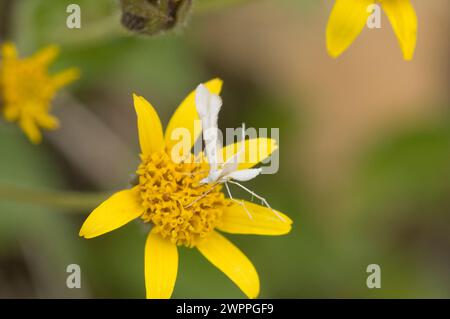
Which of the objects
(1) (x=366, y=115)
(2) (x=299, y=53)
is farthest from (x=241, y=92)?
(1) (x=366, y=115)

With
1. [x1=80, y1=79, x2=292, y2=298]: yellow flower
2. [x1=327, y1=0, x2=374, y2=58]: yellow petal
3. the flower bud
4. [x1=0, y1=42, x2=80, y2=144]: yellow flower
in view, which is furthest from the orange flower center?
[x1=0, y1=42, x2=80, y2=144]: yellow flower

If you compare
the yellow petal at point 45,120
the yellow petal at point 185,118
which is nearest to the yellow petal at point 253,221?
the yellow petal at point 185,118

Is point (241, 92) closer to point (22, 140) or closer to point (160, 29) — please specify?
point (22, 140)

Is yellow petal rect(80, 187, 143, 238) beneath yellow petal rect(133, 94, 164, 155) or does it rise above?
beneath

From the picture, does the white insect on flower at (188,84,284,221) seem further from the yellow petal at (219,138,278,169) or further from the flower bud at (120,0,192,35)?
the flower bud at (120,0,192,35)

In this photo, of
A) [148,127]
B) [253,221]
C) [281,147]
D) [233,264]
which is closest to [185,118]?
[148,127]
